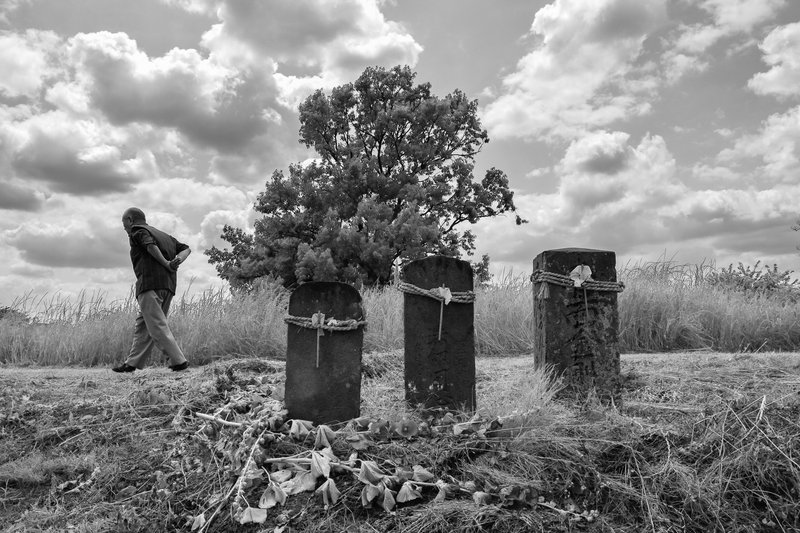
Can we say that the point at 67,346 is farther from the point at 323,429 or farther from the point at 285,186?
the point at 285,186

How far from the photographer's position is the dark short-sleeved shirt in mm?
7359

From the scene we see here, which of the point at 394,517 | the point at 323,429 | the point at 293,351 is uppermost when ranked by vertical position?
the point at 293,351

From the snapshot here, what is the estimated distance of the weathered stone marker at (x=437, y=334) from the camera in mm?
3762

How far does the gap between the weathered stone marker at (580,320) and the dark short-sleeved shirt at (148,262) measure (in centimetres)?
499

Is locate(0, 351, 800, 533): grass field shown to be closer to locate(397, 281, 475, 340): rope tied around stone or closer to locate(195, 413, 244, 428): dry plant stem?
locate(195, 413, 244, 428): dry plant stem

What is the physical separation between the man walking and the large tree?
13414mm

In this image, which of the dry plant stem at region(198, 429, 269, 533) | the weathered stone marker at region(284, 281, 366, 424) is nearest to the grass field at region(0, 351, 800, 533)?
the dry plant stem at region(198, 429, 269, 533)

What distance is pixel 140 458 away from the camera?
3670 mm

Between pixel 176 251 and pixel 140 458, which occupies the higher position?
pixel 176 251

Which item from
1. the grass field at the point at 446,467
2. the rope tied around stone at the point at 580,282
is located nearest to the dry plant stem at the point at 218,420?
the grass field at the point at 446,467

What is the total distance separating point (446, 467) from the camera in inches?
120

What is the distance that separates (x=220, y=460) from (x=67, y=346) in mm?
8151

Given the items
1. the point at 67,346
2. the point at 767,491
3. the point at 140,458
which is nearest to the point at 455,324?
the point at 767,491

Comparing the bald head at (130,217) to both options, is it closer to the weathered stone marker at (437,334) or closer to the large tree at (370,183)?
the weathered stone marker at (437,334)
